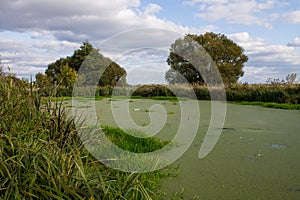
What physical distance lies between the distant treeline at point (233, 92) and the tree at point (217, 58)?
17.7 feet

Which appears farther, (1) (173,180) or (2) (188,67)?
(2) (188,67)

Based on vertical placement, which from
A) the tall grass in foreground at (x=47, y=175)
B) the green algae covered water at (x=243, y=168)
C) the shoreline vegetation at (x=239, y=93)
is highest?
the shoreline vegetation at (x=239, y=93)

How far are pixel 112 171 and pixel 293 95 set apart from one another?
6.85 meters

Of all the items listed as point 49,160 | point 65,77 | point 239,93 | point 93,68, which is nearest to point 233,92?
point 239,93

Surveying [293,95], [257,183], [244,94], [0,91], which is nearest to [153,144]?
[257,183]

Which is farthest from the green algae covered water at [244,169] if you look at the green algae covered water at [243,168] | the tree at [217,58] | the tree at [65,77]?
the tree at [217,58]

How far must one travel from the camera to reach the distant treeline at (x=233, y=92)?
7.79m

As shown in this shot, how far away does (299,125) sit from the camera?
3.85 metres

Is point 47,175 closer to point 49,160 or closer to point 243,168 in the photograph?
point 49,160

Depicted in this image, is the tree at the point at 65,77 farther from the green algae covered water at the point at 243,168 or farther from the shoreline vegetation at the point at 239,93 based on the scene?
the green algae covered water at the point at 243,168

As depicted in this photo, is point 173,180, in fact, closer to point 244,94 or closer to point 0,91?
point 0,91

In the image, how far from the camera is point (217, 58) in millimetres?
20094

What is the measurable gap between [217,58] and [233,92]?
37.0ft

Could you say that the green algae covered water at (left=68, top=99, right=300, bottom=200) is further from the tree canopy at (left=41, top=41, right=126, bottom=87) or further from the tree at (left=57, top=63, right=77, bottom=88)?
the tree canopy at (left=41, top=41, right=126, bottom=87)
